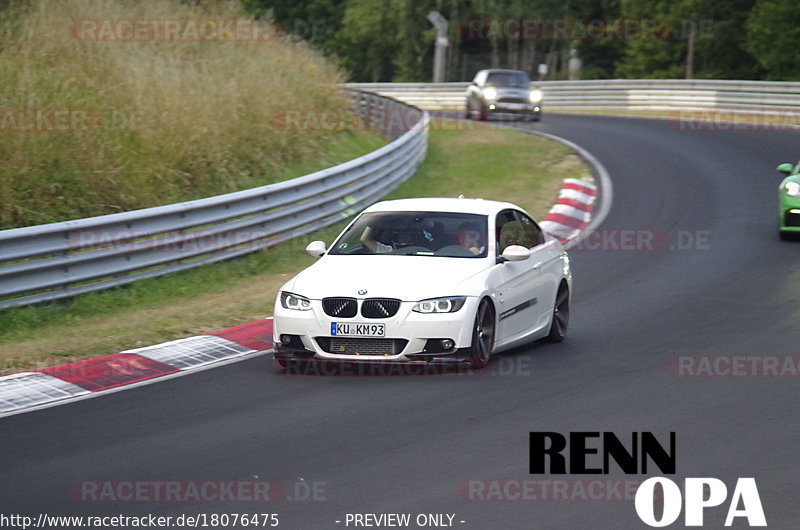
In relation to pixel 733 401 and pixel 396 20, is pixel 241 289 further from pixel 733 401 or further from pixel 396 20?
pixel 396 20

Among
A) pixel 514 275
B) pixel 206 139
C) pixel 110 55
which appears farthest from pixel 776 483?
pixel 110 55

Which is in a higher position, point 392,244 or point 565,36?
point 565,36

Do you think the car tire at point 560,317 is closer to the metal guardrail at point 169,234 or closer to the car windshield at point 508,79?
the metal guardrail at point 169,234

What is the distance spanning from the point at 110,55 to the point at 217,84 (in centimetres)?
203

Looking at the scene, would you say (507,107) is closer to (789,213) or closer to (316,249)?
(789,213)

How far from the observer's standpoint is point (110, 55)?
2205 centimetres

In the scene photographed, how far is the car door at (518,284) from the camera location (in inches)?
406

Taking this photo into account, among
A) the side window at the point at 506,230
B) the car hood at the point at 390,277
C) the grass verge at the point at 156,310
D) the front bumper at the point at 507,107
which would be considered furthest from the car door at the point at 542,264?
the front bumper at the point at 507,107

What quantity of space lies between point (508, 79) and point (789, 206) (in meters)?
21.0

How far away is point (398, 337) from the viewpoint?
9500mm

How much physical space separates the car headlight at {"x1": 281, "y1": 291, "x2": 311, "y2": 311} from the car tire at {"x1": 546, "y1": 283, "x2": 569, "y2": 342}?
2756 millimetres

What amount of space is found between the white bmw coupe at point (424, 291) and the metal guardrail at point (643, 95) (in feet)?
93.7

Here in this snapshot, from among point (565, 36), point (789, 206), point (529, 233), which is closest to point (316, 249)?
point (529, 233)

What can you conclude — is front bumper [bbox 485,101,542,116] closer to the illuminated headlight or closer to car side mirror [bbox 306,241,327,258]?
the illuminated headlight
